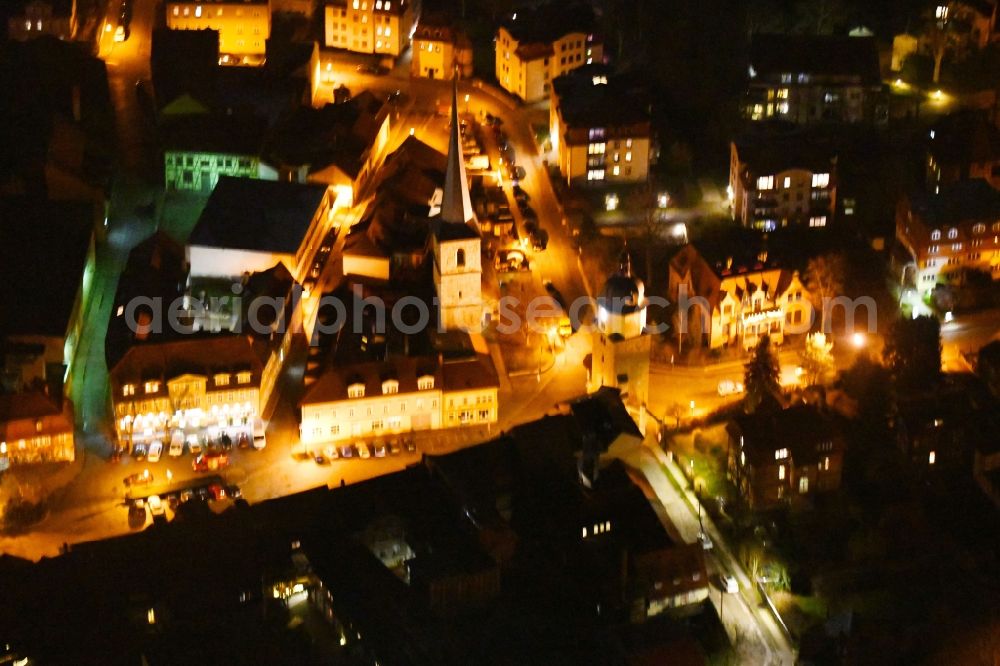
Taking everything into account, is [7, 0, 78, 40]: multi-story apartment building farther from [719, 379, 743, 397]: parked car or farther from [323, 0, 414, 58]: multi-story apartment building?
[719, 379, 743, 397]: parked car

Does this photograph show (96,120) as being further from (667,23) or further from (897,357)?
(897,357)

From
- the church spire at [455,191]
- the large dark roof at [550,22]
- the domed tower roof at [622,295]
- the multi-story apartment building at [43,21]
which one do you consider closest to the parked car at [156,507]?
the church spire at [455,191]

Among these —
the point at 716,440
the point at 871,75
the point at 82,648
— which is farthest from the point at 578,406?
the point at 871,75

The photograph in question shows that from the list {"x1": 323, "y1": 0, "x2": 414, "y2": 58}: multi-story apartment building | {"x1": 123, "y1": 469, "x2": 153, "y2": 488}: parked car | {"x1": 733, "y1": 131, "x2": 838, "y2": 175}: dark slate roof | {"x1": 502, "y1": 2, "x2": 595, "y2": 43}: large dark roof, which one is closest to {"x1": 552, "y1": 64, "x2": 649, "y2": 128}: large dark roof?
{"x1": 502, "y1": 2, "x2": 595, "y2": 43}: large dark roof

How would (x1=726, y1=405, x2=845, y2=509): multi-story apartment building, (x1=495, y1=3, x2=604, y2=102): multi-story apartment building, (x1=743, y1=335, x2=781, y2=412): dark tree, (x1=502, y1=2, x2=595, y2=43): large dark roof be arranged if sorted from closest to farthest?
(x1=726, y1=405, x2=845, y2=509): multi-story apartment building → (x1=743, y1=335, x2=781, y2=412): dark tree → (x1=495, y1=3, x2=604, y2=102): multi-story apartment building → (x1=502, y1=2, x2=595, y2=43): large dark roof

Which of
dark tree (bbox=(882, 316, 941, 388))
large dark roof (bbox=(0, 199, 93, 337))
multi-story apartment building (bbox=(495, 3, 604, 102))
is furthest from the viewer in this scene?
multi-story apartment building (bbox=(495, 3, 604, 102))
